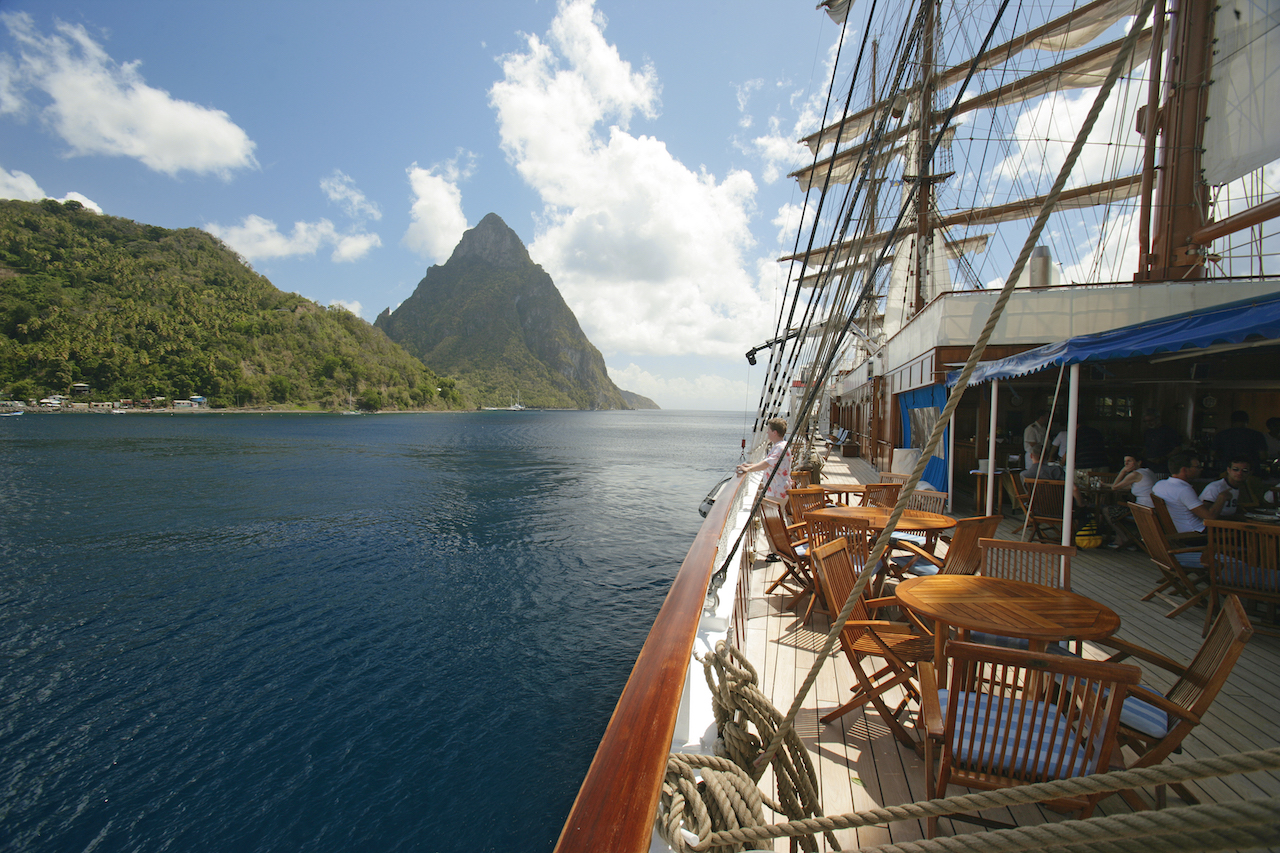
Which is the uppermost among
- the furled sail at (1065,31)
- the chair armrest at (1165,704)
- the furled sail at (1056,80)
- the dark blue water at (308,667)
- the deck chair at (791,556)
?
the furled sail at (1065,31)

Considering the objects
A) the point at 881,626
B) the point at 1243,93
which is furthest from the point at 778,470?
the point at 1243,93

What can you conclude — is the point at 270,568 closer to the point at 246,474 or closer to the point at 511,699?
the point at 511,699

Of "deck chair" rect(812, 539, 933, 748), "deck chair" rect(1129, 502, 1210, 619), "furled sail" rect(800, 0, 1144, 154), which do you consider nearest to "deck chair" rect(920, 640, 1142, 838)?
"deck chair" rect(812, 539, 933, 748)

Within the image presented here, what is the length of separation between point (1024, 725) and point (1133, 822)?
1.43m

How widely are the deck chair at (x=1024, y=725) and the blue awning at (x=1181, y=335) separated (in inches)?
130

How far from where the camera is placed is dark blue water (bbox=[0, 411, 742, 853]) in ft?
15.5

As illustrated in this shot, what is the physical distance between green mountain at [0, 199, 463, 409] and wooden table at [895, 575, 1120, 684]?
97192 mm

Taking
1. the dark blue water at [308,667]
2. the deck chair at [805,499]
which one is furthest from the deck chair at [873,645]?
the dark blue water at [308,667]

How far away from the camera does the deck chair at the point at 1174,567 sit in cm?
404

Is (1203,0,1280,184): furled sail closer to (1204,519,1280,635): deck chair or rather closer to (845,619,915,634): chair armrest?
(1204,519,1280,635): deck chair

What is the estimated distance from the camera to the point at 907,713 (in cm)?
272

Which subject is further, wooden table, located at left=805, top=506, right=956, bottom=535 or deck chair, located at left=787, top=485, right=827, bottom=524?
deck chair, located at left=787, top=485, right=827, bottom=524

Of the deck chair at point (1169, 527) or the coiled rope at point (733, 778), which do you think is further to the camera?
the deck chair at point (1169, 527)

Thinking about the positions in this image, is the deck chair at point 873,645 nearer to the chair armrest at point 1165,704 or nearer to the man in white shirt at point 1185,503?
the chair armrest at point 1165,704
